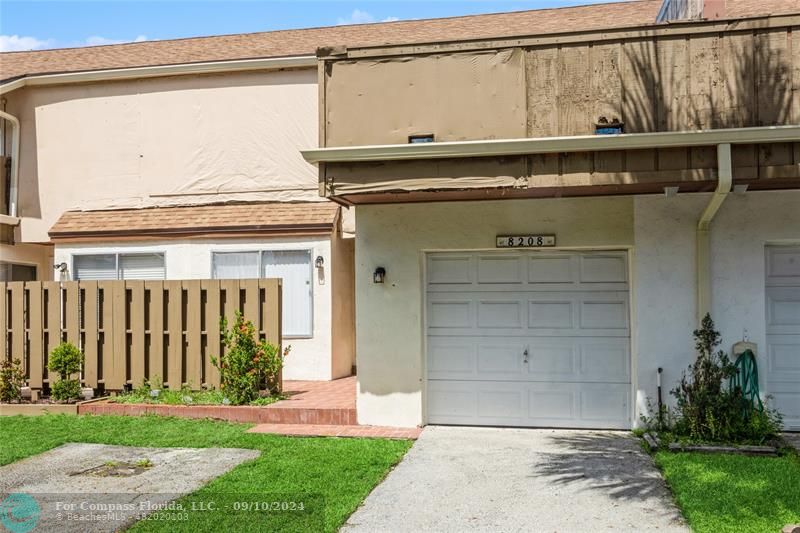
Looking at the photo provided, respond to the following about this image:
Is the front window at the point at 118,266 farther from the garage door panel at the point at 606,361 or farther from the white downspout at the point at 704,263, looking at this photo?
the white downspout at the point at 704,263

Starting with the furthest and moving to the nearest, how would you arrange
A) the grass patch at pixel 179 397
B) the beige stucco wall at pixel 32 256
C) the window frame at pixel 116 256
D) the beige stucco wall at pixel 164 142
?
the beige stucco wall at pixel 32 256 < the beige stucco wall at pixel 164 142 < the window frame at pixel 116 256 < the grass patch at pixel 179 397

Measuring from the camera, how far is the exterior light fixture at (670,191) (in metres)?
8.47

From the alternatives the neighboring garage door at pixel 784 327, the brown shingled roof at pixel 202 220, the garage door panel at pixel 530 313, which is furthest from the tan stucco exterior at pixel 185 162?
the neighboring garage door at pixel 784 327

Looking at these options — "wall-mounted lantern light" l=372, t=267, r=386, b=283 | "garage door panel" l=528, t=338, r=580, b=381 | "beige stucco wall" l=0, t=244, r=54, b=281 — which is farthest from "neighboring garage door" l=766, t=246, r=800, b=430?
"beige stucco wall" l=0, t=244, r=54, b=281

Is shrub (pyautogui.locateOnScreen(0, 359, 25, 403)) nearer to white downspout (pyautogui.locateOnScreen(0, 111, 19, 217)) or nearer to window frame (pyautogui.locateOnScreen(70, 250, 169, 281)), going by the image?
window frame (pyautogui.locateOnScreen(70, 250, 169, 281))

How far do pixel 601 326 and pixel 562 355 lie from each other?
2.07 ft

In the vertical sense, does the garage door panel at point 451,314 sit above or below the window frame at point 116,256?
below

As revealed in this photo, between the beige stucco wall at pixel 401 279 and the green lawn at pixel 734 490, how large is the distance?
3350 millimetres

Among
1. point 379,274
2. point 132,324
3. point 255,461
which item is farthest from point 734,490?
point 132,324

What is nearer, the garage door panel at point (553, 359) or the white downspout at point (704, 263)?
the white downspout at point (704, 263)

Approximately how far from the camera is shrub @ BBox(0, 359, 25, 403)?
11188 mm

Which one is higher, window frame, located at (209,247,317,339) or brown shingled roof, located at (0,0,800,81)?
brown shingled roof, located at (0,0,800,81)

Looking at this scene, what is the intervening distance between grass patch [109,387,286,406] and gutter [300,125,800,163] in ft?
13.2

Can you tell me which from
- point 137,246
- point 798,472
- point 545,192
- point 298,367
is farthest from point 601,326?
point 137,246
